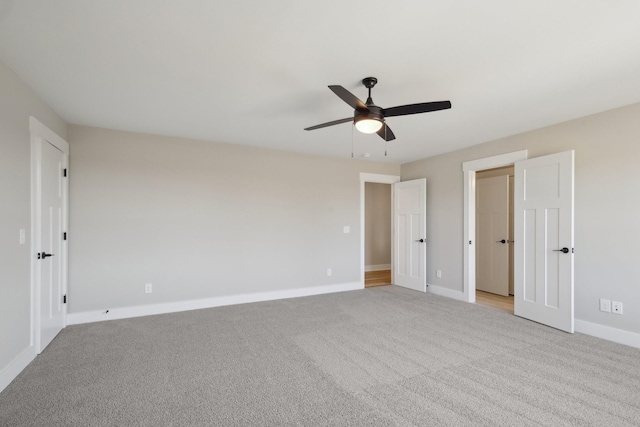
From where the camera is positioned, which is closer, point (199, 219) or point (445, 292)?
point (199, 219)

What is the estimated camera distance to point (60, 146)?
326 centimetres

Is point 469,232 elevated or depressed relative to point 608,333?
elevated

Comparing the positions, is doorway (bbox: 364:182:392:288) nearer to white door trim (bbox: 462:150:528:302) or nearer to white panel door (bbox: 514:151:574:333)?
white door trim (bbox: 462:150:528:302)

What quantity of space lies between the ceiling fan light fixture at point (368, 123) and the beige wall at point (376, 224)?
5203 mm

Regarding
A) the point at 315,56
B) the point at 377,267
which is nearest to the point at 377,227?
the point at 377,267

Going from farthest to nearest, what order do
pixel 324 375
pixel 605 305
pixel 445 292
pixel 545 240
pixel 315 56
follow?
1. pixel 445 292
2. pixel 545 240
3. pixel 605 305
4. pixel 324 375
5. pixel 315 56

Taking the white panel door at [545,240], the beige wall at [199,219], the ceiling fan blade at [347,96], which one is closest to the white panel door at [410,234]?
the beige wall at [199,219]

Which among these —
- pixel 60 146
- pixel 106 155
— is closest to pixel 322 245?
pixel 106 155

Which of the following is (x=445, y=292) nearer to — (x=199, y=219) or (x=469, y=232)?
(x=469, y=232)

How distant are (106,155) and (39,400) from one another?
2751mm

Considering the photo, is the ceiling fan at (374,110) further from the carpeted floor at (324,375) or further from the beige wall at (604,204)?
the beige wall at (604,204)

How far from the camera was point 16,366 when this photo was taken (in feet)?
7.68

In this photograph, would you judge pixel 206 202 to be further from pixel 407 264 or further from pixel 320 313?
pixel 407 264

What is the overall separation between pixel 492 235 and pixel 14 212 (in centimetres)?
618
